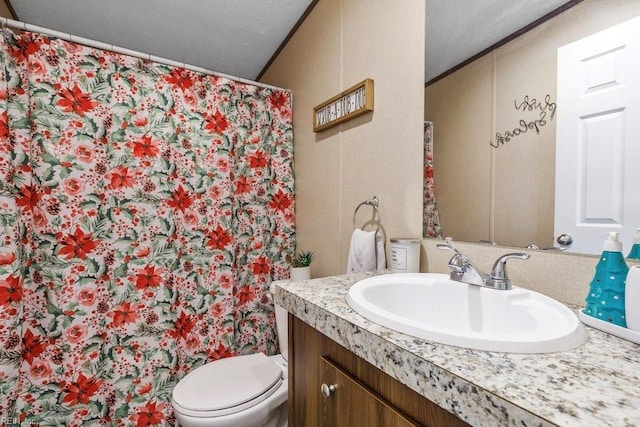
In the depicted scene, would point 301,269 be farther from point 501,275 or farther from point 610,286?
point 610,286

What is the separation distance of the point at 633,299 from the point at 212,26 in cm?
213

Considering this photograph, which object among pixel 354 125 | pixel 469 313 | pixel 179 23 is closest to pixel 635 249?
pixel 469 313

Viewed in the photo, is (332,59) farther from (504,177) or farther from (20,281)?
(20,281)

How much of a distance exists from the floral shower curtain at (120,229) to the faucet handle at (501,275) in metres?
1.35

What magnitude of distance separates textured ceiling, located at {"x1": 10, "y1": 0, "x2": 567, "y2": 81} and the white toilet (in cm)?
137

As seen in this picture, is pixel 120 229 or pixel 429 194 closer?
pixel 429 194

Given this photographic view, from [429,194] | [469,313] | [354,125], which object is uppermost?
[354,125]

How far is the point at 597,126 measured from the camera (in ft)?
2.20

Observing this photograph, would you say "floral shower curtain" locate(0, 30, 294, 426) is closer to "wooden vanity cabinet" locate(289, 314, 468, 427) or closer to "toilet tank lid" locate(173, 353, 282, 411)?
"toilet tank lid" locate(173, 353, 282, 411)

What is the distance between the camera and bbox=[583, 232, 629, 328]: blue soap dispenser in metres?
0.56

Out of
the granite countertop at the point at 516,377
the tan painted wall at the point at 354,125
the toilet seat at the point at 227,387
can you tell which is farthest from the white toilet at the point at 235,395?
the granite countertop at the point at 516,377

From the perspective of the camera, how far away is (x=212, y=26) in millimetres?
1777

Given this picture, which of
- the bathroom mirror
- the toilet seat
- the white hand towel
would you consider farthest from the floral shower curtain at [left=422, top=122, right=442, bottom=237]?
the toilet seat

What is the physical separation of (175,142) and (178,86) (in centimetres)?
30
